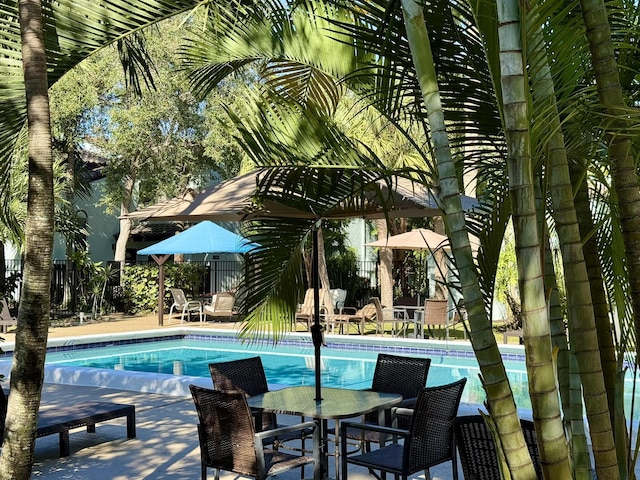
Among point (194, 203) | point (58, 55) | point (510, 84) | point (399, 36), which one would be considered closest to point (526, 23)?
point (510, 84)

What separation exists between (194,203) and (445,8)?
4.25 metres

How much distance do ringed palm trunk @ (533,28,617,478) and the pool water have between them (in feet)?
28.2

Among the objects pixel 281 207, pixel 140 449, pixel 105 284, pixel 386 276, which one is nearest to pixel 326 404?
pixel 281 207

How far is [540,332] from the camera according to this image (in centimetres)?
195

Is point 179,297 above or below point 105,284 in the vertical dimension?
below

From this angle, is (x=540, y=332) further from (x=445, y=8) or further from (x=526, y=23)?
(x=445, y=8)

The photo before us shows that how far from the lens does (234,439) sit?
476 cm

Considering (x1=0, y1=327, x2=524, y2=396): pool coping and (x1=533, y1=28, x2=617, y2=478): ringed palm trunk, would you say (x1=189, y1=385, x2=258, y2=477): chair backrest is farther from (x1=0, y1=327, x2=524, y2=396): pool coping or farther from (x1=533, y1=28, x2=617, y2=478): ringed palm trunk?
(x1=0, y1=327, x2=524, y2=396): pool coping

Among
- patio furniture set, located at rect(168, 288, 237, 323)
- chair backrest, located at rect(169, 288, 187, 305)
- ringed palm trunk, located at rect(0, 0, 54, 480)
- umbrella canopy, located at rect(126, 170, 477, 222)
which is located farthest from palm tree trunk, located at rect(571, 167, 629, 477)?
chair backrest, located at rect(169, 288, 187, 305)

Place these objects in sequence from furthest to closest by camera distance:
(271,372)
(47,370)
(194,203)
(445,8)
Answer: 1. (271,372)
2. (47,370)
3. (194,203)
4. (445,8)

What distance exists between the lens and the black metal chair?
4.65 meters

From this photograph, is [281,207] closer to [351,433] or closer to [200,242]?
[351,433]

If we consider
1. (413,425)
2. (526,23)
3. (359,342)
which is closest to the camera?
(526,23)

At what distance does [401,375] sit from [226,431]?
1811 millimetres
